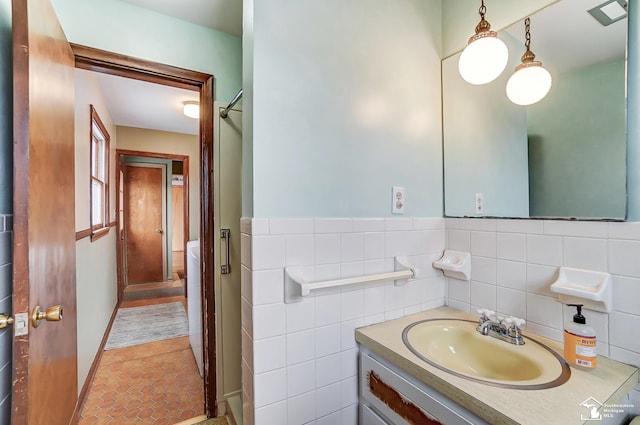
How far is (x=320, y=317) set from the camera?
112 cm

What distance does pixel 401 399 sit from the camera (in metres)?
0.99

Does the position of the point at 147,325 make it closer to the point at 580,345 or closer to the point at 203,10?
the point at 203,10

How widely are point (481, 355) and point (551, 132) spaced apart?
3.18 feet

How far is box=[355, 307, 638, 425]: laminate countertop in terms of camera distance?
27.3 inches

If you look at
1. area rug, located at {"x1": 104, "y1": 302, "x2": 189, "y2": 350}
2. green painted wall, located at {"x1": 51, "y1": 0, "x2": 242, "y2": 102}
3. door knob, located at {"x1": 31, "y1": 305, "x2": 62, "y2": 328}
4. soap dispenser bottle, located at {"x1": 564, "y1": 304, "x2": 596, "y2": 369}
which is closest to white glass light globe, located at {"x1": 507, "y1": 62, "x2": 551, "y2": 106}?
soap dispenser bottle, located at {"x1": 564, "y1": 304, "x2": 596, "y2": 369}

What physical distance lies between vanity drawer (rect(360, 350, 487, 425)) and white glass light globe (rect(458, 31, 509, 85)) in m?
1.26

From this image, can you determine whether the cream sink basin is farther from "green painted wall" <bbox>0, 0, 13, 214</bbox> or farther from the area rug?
the area rug

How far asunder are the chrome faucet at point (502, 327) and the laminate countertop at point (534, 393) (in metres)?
0.13

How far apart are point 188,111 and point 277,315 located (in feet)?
9.10

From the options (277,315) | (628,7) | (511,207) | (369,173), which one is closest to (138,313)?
(277,315)

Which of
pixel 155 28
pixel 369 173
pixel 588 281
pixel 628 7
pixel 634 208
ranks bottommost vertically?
pixel 588 281

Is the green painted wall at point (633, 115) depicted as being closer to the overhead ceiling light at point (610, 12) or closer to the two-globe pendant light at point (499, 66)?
the overhead ceiling light at point (610, 12)

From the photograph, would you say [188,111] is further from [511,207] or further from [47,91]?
[511,207]

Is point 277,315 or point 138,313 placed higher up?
point 277,315
